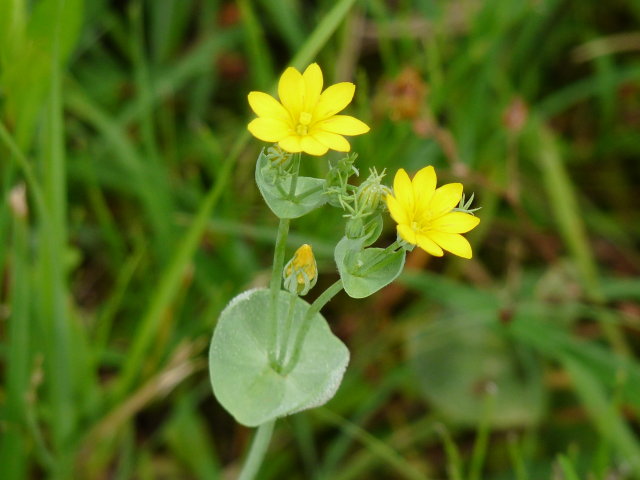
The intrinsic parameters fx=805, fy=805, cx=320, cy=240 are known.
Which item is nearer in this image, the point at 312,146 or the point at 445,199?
the point at 312,146

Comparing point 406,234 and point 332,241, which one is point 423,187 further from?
point 332,241

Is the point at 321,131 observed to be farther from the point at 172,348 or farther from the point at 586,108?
the point at 586,108

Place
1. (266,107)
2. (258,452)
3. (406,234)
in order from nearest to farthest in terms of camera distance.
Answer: (406,234) < (266,107) < (258,452)

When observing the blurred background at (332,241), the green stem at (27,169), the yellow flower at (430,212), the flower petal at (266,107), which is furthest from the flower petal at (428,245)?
the green stem at (27,169)

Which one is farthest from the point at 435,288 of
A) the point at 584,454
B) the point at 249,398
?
the point at 249,398

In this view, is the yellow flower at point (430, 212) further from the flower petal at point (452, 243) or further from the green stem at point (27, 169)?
the green stem at point (27, 169)

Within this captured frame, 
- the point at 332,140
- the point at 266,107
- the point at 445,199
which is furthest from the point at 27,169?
the point at 445,199

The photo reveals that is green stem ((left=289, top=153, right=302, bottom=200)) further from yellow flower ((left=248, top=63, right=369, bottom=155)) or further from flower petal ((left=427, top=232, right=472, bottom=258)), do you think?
flower petal ((left=427, top=232, right=472, bottom=258))

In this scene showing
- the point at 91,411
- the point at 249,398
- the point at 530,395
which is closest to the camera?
the point at 249,398
